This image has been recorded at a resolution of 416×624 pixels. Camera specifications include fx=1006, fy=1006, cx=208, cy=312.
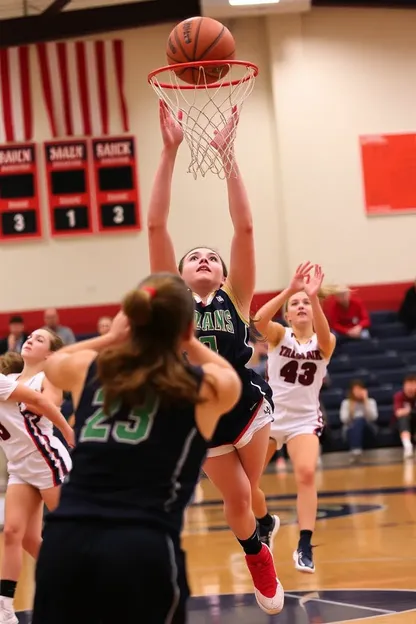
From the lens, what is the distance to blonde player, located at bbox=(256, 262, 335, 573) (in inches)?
245

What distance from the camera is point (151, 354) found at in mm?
2775

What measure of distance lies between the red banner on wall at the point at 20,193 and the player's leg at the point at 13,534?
32.9 feet

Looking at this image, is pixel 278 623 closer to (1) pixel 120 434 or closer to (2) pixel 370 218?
(1) pixel 120 434

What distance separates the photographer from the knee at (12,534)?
16.7ft

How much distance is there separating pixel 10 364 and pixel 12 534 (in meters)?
1.14

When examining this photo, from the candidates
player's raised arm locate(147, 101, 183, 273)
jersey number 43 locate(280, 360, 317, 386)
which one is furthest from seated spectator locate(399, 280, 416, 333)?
player's raised arm locate(147, 101, 183, 273)

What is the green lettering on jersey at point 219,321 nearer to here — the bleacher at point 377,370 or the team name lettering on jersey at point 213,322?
the team name lettering on jersey at point 213,322


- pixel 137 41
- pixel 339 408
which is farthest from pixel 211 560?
pixel 137 41

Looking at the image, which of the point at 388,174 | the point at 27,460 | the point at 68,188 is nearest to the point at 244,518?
the point at 27,460

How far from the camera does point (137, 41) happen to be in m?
15.3

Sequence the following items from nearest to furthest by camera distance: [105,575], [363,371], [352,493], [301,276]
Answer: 1. [105,575]
2. [301,276]
3. [352,493]
4. [363,371]

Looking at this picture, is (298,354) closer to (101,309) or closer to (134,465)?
(134,465)

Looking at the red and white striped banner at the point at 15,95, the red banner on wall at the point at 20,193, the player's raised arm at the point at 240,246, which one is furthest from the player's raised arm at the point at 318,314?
the red and white striped banner at the point at 15,95

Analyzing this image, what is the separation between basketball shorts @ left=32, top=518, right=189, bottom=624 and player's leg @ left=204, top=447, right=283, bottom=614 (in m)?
2.12
